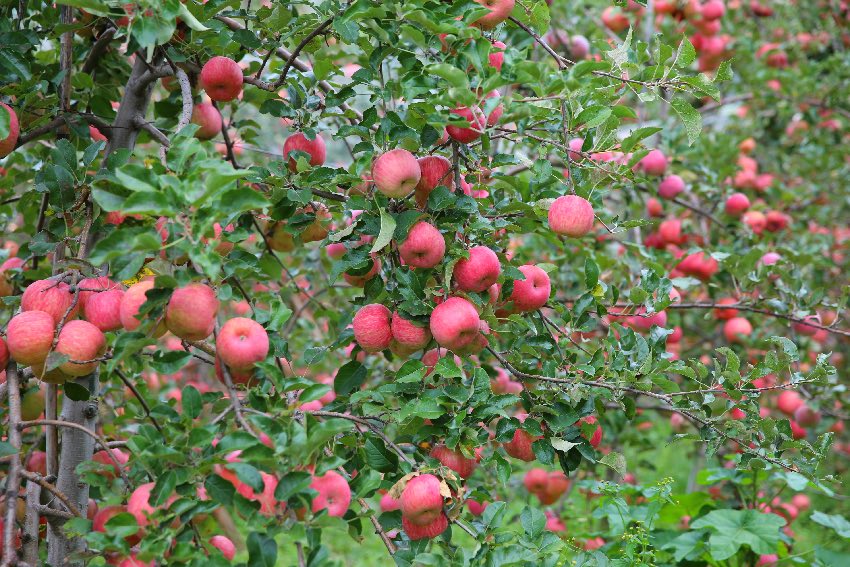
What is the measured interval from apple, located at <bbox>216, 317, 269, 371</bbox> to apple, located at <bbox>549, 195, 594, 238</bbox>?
1.91 ft

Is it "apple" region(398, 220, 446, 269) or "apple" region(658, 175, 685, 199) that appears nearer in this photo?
"apple" region(398, 220, 446, 269)

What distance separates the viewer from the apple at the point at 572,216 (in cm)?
144

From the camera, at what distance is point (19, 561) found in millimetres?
1266

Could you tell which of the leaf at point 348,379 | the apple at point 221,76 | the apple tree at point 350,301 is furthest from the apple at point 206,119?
the leaf at point 348,379

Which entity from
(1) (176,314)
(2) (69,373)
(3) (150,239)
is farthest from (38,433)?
(3) (150,239)

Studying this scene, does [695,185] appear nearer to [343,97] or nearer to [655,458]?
[343,97]

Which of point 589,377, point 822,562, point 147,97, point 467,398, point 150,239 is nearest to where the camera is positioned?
point 150,239

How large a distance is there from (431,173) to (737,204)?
184cm

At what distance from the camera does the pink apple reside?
4.90 ft

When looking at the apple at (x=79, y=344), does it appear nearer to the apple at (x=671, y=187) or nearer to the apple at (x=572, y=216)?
the apple at (x=572, y=216)

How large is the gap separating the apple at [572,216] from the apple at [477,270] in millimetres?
135

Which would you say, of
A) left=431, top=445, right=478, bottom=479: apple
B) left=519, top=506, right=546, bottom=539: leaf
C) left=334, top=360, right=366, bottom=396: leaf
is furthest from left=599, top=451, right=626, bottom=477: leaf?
left=334, top=360, right=366, bottom=396: leaf

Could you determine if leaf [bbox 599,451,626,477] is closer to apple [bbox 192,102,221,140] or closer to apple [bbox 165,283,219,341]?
apple [bbox 165,283,219,341]

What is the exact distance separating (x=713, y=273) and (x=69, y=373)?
226 cm
